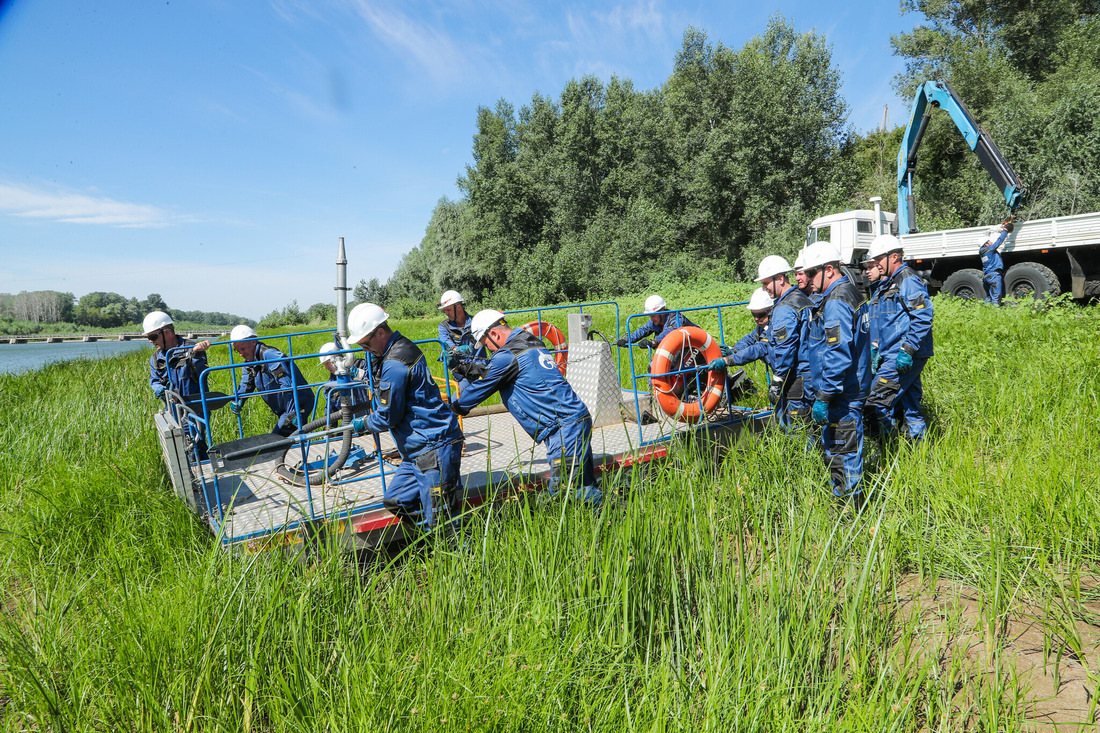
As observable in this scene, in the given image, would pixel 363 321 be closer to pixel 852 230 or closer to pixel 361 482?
pixel 361 482

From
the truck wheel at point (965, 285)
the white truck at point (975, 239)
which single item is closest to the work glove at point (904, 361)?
the white truck at point (975, 239)

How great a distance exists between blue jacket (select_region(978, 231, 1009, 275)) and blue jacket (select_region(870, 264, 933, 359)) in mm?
8048

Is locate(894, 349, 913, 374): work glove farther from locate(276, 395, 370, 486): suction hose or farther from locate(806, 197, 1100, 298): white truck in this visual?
locate(806, 197, 1100, 298): white truck

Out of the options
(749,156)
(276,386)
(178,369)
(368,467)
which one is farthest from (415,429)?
(749,156)

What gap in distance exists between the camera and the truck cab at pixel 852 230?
14.6m

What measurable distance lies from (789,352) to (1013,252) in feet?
33.9

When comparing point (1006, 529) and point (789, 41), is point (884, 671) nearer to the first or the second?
point (1006, 529)

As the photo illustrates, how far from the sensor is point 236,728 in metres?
2.00

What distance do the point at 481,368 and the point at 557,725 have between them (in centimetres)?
258

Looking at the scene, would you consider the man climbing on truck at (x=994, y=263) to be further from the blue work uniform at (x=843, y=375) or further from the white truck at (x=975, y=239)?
the blue work uniform at (x=843, y=375)

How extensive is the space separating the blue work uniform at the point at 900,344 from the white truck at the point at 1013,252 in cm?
633

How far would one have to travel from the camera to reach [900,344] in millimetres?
5336

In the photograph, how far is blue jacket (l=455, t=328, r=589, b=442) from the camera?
413 centimetres

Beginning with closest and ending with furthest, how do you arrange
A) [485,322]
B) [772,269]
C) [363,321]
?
[363,321]
[485,322]
[772,269]
